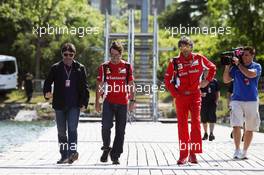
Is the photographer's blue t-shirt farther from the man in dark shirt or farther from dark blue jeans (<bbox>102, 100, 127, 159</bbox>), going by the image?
the man in dark shirt

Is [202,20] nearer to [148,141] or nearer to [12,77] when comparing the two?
[12,77]

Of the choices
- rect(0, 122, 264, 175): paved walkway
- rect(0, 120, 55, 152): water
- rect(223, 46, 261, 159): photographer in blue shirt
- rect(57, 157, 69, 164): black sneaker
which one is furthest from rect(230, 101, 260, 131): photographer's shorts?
rect(0, 120, 55, 152): water

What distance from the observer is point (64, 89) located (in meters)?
10.1

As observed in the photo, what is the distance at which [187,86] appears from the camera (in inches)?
391

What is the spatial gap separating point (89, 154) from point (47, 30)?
32.6 meters

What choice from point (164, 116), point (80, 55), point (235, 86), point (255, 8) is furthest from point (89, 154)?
point (80, 55)

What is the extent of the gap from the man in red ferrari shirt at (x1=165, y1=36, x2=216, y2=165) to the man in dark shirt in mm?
1297

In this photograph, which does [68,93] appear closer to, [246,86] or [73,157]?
[73,157]

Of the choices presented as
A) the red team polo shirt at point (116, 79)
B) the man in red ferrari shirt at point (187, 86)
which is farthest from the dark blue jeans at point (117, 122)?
the man in red ferrari shirt at point (187, 86)

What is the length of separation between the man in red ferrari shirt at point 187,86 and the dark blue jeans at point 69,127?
4.78 feet

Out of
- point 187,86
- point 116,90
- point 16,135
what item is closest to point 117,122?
point 116,90

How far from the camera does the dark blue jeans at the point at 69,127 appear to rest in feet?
33.3

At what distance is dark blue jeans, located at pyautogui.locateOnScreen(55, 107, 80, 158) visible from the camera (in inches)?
399

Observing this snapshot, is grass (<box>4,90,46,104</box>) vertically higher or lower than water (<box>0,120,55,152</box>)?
higher
